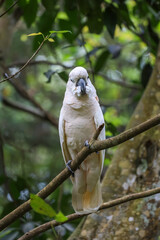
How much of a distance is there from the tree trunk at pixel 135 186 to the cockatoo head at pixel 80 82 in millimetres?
590

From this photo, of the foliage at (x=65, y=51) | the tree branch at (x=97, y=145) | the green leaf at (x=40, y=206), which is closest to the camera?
the green leaf at (x=40, y=206)

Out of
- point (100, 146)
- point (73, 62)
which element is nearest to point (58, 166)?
point (73, 62)

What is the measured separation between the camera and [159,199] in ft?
6.26

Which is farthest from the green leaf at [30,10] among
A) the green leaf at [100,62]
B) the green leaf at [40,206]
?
the green leaf at [40,206]

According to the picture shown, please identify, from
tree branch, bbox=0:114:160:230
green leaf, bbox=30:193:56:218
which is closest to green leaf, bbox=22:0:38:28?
tree branch, bbox=0:114:160:230

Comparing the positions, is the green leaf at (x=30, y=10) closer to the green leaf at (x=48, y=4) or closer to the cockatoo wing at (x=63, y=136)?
the green leaf at (x=48, y=4)

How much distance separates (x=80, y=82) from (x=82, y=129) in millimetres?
283

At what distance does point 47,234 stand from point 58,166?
4.46 ft


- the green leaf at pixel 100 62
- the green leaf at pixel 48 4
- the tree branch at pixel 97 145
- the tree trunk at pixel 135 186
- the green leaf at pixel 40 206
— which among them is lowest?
the tree trunk at pixel 135 186

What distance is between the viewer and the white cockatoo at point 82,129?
5.69ft

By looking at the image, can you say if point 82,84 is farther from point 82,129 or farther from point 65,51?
point 65,51

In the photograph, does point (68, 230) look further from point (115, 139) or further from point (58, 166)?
point (58, 166)

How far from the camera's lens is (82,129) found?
5.94ft

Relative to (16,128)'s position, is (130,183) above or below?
above
